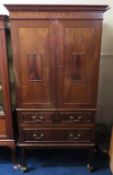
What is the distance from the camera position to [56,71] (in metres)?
1.82

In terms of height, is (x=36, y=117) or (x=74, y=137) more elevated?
(x=36, y=117)

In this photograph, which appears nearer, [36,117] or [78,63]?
[78,63]

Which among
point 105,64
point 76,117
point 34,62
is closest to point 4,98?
point 34,62

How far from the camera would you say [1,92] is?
2025mm

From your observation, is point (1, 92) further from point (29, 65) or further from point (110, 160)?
point (110, 160)

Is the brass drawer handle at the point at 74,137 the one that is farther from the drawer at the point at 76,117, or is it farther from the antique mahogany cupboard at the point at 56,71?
the drawer at the point at 76,117

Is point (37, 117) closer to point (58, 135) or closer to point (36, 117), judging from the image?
point (36, 117)

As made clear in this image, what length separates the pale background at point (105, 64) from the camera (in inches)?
85.0

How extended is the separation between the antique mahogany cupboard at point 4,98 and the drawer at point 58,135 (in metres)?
0.18

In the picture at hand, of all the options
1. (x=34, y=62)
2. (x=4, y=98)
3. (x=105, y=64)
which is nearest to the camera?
(x=34, y=62)

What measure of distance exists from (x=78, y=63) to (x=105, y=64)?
690 millimetres

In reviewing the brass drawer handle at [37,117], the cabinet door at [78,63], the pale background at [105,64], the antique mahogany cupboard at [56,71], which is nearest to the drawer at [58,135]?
the antique mahogany cupboard at [56,71]

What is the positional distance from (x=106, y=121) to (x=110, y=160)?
549 millimetres

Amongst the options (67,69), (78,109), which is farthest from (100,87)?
(67,69)
